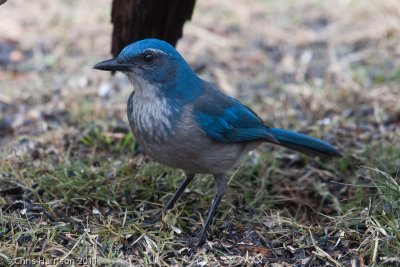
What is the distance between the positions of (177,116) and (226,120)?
47 centimetres

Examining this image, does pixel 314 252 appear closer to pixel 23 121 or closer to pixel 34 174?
pixel 34 174

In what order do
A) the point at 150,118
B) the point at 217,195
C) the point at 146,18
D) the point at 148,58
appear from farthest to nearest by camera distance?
1. the point at 146,18
2. the point at 217,195
3. the point at 148,58
4. the point at 150,118

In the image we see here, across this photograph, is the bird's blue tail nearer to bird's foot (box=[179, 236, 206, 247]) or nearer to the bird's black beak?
bird's foot (box=[179, 236, 206, 247])

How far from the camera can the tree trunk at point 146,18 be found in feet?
18.5

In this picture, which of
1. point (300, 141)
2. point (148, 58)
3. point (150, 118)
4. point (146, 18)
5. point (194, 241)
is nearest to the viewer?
point (194, 241)

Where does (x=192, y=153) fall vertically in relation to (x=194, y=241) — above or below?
above

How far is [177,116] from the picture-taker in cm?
465

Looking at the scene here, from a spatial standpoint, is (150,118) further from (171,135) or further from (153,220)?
(153,220)

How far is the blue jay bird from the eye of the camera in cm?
461

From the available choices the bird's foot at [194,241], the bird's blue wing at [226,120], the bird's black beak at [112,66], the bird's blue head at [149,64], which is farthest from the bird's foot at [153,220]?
the bird's black beak at [112,66]

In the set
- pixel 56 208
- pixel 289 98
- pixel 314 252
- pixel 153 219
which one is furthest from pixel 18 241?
→ pixel 289 98

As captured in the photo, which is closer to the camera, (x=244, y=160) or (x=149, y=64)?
→ (x=149, y=64)

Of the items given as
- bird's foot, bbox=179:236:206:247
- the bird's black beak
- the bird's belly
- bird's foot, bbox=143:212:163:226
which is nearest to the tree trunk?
the bird's black beak

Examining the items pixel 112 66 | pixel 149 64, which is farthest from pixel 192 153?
pixel 112 66
